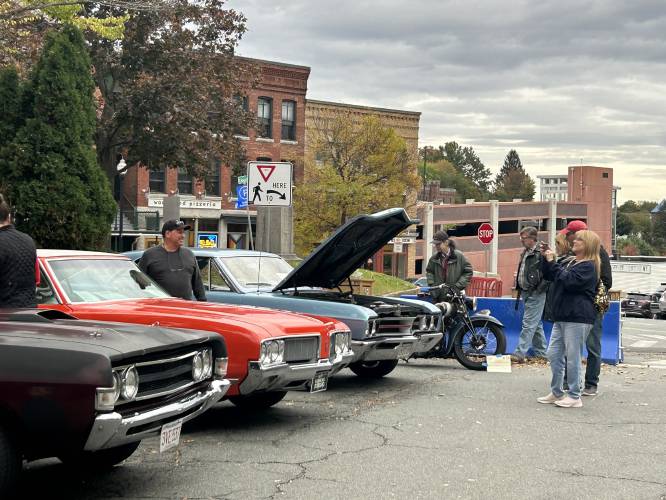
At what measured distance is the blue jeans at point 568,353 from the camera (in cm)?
964

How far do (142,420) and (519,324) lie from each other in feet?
33.8

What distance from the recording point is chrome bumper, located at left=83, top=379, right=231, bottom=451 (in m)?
5.27

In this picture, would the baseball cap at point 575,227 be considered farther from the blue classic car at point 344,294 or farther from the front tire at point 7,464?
the front tire at point 7,464

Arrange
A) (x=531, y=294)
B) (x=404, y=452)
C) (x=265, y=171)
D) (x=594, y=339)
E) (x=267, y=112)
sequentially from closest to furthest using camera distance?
1. (x=404, y=452)
2. (x=594, y=339)
3. (x=531, y=294)
4. (x=265, y=171)
5. (x=267, y=112)

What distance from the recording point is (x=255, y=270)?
11.8 metres

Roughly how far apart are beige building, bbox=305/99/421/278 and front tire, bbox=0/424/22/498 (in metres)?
41.8

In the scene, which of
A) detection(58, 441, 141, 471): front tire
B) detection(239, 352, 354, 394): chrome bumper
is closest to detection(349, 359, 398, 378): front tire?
detection(239, 352, 354, 394): chrome bumper

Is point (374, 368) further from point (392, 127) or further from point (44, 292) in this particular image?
point (392, 127)

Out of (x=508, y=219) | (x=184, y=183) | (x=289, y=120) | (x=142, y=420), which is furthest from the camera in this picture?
(x=508, y=219)

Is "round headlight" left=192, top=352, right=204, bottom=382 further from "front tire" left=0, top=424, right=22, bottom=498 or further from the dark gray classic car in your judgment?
"front tire" left=0, top=424, right=22, bottom=498

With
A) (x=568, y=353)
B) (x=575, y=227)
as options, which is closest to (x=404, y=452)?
(x=568, y=353)

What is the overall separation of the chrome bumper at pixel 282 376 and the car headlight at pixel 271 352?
50mm

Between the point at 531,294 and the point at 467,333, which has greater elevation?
the point at 531,294

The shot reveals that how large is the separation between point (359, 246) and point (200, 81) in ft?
60.9
